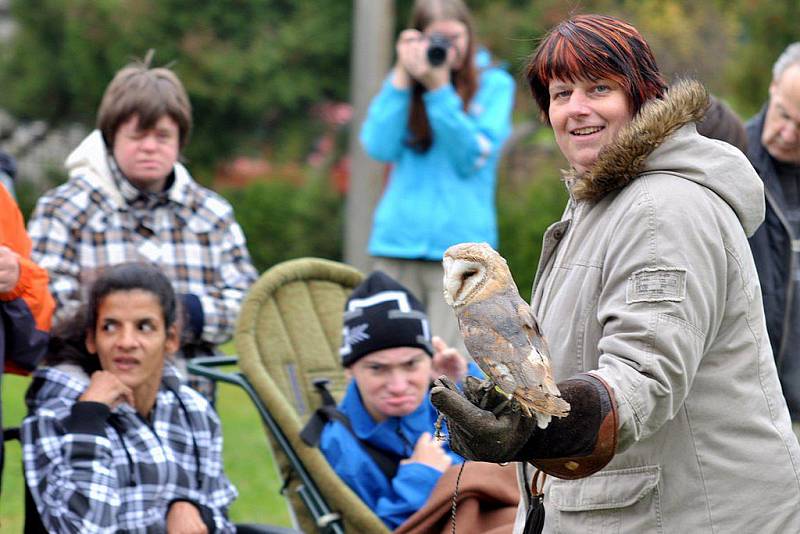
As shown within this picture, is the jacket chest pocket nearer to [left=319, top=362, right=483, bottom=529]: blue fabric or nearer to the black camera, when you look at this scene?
[left=319, top=362, right=483, bottom=529]: blue fabric

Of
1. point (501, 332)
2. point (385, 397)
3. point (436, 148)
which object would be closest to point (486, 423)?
point (501, 332)

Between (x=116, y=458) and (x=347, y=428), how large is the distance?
0.80 m

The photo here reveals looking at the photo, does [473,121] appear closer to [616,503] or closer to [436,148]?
[436,148]

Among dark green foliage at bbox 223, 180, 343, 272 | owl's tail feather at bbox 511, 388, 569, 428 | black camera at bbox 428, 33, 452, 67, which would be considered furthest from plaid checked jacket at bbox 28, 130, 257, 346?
dark green foliage at bbox 223, 180, 343, 272

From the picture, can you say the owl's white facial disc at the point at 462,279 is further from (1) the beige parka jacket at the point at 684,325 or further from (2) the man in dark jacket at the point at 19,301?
(2) the man in dark jacket at the point at 19,301

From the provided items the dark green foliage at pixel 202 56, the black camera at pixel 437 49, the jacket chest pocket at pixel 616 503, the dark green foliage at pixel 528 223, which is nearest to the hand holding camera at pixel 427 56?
the black camera at pixel 437 49

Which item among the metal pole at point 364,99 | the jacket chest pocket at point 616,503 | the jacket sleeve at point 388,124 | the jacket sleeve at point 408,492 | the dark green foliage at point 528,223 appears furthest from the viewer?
the dark green foliage at point 528,223

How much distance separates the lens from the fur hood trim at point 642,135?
2258mm

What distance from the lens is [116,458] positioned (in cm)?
346

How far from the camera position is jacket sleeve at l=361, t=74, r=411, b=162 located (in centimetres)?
564

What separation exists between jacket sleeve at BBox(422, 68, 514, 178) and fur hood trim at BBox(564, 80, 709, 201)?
3.19 m

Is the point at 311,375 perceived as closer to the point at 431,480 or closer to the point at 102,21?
the point at 431,480

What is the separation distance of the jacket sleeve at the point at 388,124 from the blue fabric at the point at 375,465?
1.92m

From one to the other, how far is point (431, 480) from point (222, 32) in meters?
7.66
